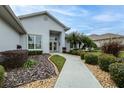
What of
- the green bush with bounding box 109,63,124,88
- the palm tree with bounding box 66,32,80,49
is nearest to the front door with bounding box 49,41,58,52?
the palm tree with bounding box 66,32,80,49

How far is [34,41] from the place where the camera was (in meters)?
28.0

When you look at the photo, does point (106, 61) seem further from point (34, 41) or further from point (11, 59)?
point (34, 41)

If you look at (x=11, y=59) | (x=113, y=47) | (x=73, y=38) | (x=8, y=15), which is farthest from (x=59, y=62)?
(x=73, y=38)

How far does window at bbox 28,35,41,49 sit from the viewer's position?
27516mm

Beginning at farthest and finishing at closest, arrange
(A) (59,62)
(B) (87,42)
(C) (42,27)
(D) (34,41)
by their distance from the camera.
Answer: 1. (B) (87,42)
2. (C) (42,27)
3. (D) (34,41)
4. (A) (59,62)

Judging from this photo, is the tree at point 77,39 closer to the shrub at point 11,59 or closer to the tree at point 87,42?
the tree at point 87,42

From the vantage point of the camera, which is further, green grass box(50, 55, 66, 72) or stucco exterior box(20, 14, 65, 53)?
stucco exterior box(20, 14, 65, 53)

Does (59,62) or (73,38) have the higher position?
(73,38)

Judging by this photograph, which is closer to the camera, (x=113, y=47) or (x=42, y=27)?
(x=113, y=47)

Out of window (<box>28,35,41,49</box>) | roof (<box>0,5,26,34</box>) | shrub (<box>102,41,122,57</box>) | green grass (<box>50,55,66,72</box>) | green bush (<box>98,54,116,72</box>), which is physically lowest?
green grass (<box>50,55,66,72</box>)

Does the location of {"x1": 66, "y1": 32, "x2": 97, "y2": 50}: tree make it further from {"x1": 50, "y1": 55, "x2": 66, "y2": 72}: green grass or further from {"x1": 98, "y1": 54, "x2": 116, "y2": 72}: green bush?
{"x1": 98, "y1": 54, "x2": 116, "y2": 72}: green bush
